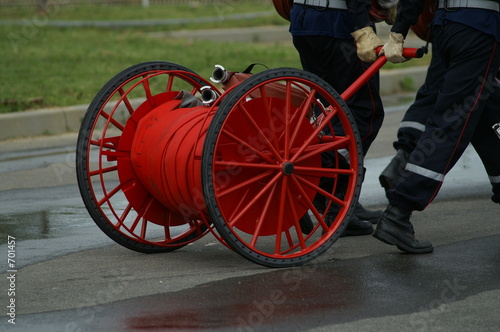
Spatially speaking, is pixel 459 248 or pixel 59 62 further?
pixel 59 62

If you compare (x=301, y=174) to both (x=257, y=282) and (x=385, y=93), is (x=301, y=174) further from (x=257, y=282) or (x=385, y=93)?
(x=385, y=93)

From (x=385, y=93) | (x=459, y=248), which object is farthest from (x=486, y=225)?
(x=385, y=93)

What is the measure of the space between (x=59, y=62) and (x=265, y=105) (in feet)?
27.2

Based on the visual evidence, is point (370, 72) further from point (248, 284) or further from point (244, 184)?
point (248, 284)

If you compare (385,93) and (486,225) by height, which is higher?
(486,225)

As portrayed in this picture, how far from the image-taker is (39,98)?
917 cm

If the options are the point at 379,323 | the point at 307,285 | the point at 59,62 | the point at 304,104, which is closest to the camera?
the point at 379,323

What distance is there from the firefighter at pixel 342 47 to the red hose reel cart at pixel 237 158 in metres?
0.38

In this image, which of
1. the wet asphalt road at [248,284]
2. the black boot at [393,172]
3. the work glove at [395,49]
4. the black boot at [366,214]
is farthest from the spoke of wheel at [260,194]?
the black boot at [366,214]

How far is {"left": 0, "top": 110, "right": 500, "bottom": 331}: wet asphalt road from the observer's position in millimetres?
3527

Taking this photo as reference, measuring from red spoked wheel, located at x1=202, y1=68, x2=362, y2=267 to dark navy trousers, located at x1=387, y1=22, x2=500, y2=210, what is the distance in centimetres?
33

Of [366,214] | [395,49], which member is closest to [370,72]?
[395,49]

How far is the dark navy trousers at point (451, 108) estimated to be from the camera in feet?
14.2

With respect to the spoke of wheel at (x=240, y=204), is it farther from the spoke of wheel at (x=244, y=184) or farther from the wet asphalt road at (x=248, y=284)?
the wet asphalt road at (x=248, y=284)
